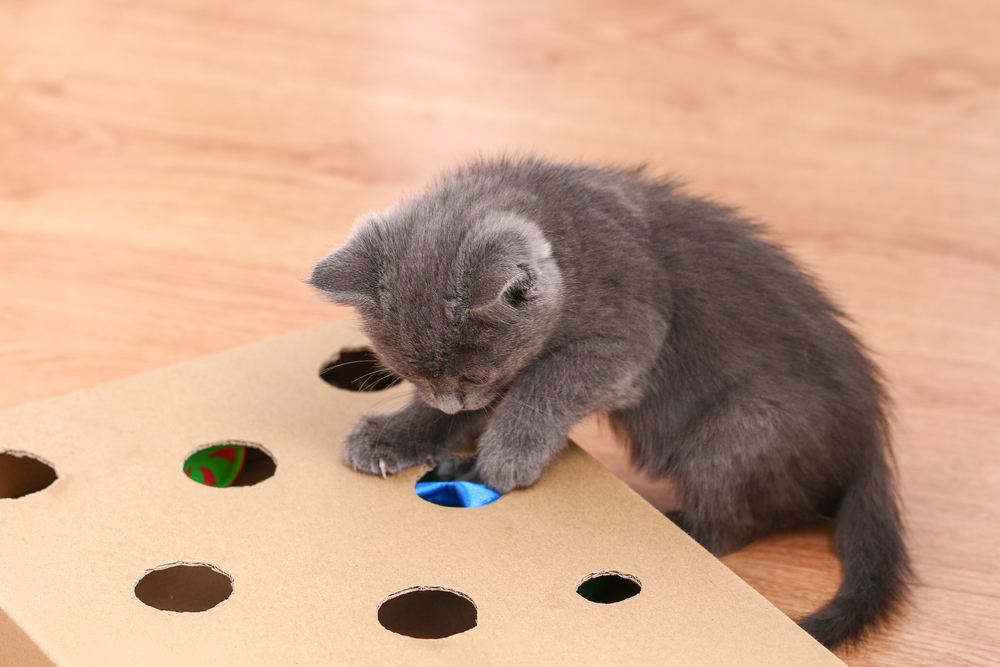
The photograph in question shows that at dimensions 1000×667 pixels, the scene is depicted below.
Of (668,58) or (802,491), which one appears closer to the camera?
(802,491)

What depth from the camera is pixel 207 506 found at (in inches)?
52.8

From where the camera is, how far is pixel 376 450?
1.44 meters

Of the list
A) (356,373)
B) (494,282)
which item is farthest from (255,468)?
(494,282)

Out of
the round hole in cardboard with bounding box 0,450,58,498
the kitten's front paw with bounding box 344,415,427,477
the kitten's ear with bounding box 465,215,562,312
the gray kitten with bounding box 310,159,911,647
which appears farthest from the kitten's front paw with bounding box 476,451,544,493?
the round hole in cardboard with bounding box 0,450,58,498

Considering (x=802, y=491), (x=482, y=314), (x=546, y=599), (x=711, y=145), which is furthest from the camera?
(x=711, y=145)

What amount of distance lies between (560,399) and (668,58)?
2155 millimetres

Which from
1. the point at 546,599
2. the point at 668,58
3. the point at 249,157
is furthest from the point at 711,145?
the point at 546,599

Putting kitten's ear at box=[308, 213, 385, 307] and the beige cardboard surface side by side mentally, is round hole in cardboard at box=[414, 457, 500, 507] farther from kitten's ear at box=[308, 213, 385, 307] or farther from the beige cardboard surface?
kitten's ear at box=[308, 213, 385, 307]

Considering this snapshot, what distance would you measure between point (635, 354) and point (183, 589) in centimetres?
71

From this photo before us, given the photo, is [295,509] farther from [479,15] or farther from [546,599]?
[479,15]

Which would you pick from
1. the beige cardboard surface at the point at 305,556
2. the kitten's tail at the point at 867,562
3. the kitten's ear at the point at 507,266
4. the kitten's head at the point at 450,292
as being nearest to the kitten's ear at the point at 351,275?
the kitten's head at the point at 450,292

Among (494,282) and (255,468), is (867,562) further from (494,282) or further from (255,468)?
(255,468)

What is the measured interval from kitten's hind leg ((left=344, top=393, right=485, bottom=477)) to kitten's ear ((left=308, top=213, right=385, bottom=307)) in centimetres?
21

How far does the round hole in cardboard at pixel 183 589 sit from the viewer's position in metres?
1.36
